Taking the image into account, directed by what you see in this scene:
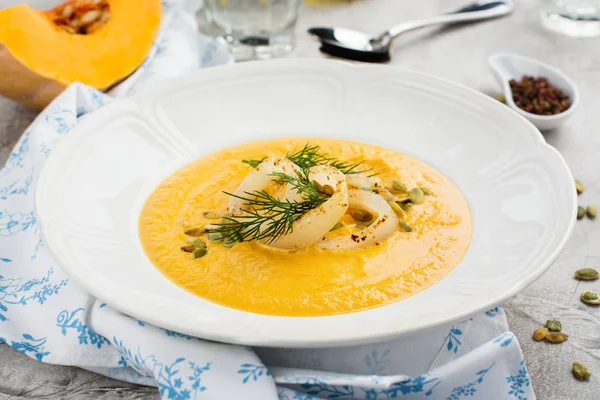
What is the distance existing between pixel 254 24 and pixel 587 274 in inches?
81.3

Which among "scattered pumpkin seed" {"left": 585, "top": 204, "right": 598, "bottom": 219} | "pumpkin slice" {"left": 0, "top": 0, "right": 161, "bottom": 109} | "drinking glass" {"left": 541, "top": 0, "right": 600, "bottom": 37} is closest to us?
"scattered pumpkin seed" {"left": 585, "top": 204, "right": 598, "bottom": 219}

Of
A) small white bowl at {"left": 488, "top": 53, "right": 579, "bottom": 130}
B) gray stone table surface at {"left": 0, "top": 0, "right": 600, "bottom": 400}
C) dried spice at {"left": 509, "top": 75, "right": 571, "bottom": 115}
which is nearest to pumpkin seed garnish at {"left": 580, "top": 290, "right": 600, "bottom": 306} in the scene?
gray stone table surface at {"left": 0, "top": 0, "right": 600, "bottom": 400}

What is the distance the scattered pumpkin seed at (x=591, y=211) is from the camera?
8.36ft

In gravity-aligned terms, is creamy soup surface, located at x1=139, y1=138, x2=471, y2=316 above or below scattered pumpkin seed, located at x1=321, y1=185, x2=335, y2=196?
below

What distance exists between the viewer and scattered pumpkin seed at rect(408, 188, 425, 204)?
2.32 m

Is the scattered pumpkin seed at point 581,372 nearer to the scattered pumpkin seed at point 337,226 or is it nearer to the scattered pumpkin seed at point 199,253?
the scattered pumpkin seed at point 337,226

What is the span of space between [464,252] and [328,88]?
1.09 m

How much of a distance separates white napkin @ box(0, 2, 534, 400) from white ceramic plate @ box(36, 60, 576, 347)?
0.30ft

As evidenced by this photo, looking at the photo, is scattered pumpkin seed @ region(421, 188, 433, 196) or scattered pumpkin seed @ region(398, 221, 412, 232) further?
scattered pumpkin seed @ region(421, 188, 433, 196)

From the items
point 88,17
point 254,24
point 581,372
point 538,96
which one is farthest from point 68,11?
point 581,372

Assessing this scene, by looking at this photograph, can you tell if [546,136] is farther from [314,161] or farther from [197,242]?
[197,242]

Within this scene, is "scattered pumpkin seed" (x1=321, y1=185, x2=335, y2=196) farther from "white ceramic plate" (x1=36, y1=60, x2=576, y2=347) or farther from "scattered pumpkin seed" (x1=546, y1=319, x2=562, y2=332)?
"scattered pumpkin seed" (x1=546, y1=319, x2=562, y2=332)

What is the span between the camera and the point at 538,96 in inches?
123

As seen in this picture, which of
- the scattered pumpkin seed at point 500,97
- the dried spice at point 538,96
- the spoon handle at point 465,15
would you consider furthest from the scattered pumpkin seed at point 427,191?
the spoon handle at point 465,15
